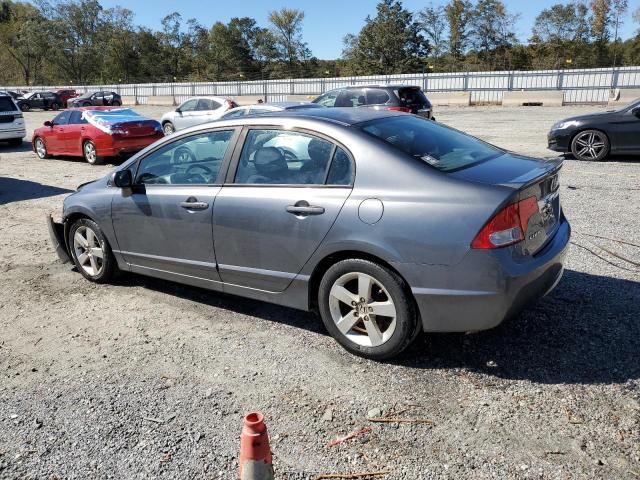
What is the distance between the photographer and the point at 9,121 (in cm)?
1811

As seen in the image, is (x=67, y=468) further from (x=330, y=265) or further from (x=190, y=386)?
(x=330, y=265)

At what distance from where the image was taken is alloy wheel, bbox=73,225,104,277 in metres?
5.24

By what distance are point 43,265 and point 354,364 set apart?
4062 millimetres

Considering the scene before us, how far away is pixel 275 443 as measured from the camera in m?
2.88

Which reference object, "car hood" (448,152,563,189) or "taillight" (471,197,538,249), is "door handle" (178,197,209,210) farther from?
"taillight" (471,197,538,249)

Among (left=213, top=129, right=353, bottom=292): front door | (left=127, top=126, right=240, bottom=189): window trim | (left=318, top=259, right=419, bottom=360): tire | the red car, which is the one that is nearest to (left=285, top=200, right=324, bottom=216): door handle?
(left=213, top=129, right=353, bottom=292): front door

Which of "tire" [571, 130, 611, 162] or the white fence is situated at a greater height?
the white fence

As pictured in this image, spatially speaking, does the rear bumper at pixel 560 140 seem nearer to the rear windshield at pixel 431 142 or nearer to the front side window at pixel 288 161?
the rear windshield at pixel 431 142

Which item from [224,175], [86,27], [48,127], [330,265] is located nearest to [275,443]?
[330,265]

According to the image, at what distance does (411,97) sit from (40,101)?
33786mm

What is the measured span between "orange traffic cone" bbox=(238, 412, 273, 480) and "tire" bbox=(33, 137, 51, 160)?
1562 cm

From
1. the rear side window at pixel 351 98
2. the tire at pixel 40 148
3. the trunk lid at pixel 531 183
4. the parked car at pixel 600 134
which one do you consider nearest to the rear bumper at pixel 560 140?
→ the parked car at pixel 600 134

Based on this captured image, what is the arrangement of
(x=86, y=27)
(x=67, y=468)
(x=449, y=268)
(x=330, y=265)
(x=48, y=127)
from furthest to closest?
(x=86, y=27), (x=48, y=127), (x=330, y=265), (x=449, y=268), (x=67, y=468)

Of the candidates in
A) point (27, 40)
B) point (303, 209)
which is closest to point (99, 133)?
point (303, 209)
